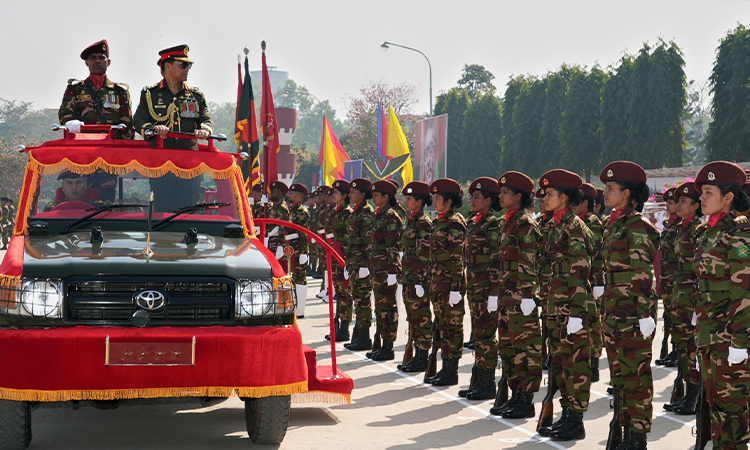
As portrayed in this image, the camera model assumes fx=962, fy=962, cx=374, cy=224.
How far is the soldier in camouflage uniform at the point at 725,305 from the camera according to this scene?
6020 mm

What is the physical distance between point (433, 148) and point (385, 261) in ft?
60.3

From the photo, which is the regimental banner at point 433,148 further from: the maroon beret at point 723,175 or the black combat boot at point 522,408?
the maroon beret at point 723,175

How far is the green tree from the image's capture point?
38.8 m

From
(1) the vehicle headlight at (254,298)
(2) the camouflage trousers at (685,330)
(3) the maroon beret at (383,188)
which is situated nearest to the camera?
(1) the vehicle headlight at (254,298)

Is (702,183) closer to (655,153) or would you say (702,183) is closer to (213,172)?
(213,172)

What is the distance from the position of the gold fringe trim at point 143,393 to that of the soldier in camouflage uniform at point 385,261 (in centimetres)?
550

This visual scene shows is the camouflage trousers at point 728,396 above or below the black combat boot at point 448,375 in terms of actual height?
above

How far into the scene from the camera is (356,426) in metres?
8.00

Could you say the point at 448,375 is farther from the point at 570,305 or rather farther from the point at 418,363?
the point at 570,305

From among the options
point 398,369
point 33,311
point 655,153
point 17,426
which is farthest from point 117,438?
point 655,153

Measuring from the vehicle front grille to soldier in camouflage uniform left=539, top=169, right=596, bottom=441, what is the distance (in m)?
2.78

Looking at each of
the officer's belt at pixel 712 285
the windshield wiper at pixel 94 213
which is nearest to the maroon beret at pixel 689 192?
the officer's belt at pixel 712 285

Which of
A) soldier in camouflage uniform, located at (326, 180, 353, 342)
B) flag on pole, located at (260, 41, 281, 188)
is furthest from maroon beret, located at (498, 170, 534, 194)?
flag on pole, located at (260, 41, 281, 188)

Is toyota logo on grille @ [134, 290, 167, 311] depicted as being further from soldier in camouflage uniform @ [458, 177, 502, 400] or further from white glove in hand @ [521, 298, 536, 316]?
soldier in camouflage uniform @ [458, 177, 502, 400]
